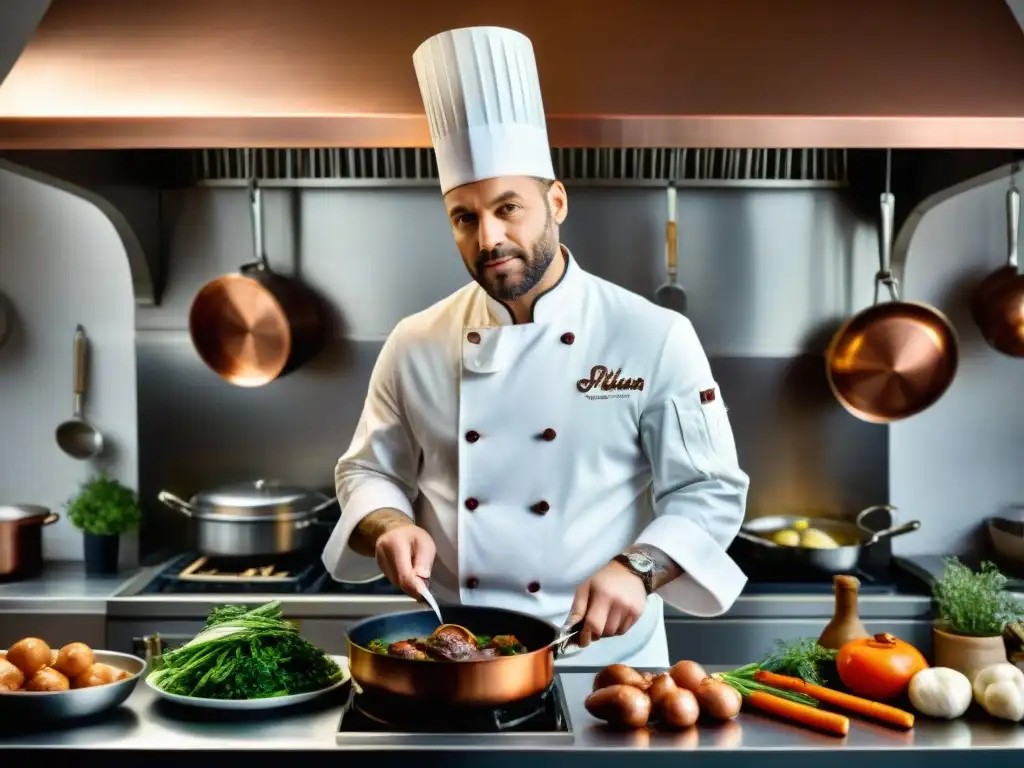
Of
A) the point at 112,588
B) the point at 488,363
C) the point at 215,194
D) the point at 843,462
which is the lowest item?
the point at 112,588

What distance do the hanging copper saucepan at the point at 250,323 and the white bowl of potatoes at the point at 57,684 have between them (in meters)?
1.77

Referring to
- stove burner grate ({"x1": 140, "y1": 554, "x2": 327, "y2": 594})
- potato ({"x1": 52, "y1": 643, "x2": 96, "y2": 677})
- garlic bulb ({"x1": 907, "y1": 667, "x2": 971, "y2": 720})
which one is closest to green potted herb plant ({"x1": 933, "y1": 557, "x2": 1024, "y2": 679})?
garlic bulb ({"x1": 907, "y1": 667, "x2": 971, "y2": 720})

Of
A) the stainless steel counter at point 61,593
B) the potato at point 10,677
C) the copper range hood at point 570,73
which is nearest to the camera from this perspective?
the potato at point 10,677

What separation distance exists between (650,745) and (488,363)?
2.88 ft

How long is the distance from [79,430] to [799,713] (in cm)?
267

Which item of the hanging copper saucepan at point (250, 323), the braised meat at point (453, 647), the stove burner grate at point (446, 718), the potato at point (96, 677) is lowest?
the stove burner grate at point (446, 718)

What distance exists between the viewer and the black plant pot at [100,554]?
3232 millimetres

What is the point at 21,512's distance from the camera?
316 cm

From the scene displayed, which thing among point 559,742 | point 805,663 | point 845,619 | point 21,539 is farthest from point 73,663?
point 21,539

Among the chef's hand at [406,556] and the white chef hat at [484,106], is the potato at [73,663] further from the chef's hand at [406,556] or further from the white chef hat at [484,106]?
the white chef hat at [484,106]

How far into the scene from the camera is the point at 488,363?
6.95 feet

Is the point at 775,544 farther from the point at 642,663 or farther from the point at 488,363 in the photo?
the point at 488,363

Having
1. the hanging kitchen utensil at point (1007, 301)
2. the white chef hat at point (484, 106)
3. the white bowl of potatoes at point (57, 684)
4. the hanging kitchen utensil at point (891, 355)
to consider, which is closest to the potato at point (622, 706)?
the white bowl of potatoes at point (57, 684)

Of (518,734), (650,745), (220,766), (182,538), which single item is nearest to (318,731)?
(220,766)
